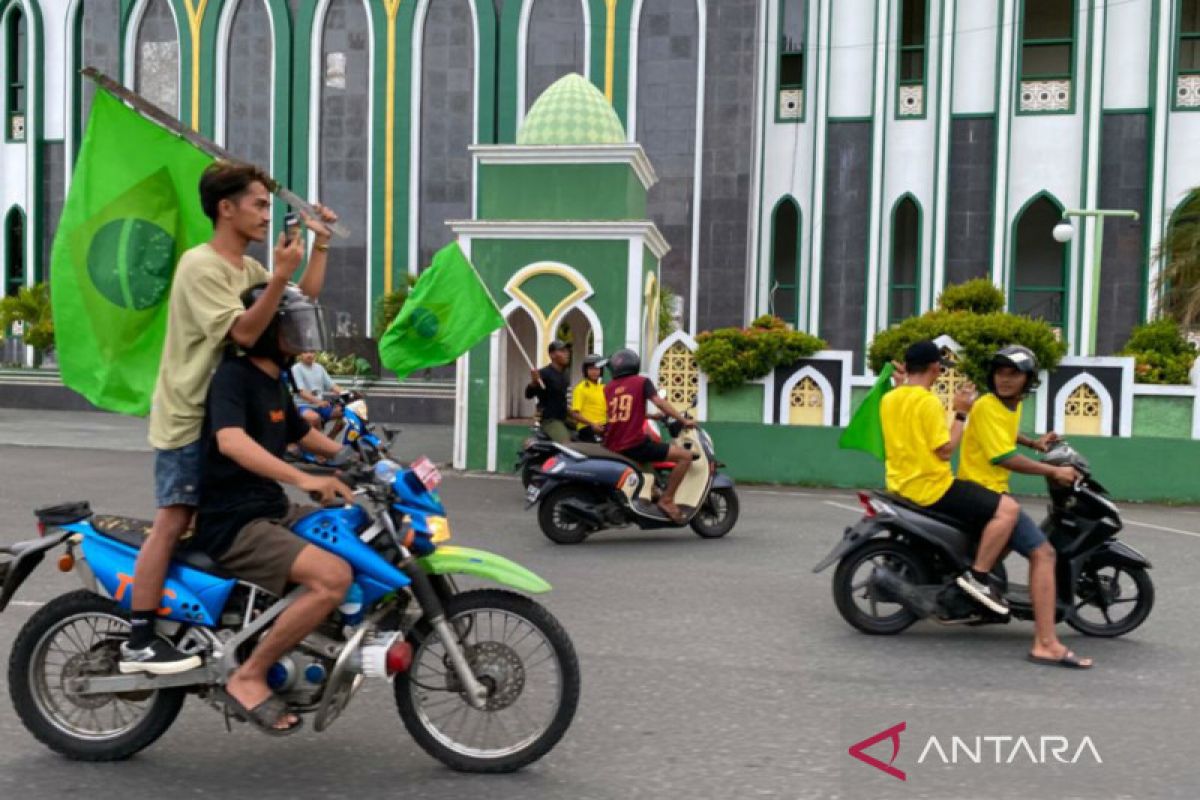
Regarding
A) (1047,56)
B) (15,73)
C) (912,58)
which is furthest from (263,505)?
(15,73)

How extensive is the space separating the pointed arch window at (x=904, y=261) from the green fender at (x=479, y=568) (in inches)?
888

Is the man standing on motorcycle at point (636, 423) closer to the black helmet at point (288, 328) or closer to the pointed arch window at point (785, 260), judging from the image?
the black helmet at point (288, 328)

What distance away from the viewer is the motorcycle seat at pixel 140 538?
3970mm

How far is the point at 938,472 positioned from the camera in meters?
6.09

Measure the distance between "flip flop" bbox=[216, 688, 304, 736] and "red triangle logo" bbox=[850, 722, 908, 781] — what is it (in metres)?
2.06

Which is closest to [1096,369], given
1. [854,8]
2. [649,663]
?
[649,663]

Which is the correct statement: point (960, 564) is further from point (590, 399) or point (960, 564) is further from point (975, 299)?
point (975, 299)

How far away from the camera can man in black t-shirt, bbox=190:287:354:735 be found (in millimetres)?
3811

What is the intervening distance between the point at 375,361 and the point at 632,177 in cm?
1296

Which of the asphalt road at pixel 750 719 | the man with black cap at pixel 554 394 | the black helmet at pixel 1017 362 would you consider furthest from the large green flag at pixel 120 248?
the man with black cap at pixel 554 394

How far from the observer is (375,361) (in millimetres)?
26688

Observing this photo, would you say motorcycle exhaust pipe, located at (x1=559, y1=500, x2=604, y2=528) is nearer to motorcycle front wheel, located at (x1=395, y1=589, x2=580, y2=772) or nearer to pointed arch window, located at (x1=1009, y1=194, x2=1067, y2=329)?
motorcycle front wheel, located at (x1=395, y1=589, x2=580, y2=772)

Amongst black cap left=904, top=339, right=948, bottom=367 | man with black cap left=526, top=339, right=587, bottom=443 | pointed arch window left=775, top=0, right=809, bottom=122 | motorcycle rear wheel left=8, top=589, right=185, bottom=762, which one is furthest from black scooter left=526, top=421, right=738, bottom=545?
pointed arch window left=775, top=0, right=809, bottom=122

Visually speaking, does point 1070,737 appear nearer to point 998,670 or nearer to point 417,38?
point 998,670
